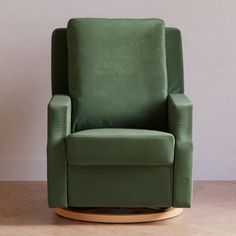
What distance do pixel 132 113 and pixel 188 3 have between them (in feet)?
3.23

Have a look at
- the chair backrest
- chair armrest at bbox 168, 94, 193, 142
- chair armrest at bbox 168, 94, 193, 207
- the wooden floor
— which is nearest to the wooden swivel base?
the wooden floor

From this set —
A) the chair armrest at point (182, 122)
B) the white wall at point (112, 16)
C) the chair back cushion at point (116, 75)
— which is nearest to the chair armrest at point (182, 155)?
the chair armrest at point (182, 122)

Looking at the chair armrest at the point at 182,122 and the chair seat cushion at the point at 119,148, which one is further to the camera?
the chair armrest at the point at 182,122

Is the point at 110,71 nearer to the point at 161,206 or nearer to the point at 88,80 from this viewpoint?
the point at 88,80

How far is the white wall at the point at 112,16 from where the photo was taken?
426cm

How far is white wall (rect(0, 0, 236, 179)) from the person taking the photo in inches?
168

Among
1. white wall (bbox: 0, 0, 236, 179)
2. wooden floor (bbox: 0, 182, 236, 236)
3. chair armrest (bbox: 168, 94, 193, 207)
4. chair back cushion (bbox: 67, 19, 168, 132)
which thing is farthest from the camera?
white wall (bbox: 0, 0, 236, 179)

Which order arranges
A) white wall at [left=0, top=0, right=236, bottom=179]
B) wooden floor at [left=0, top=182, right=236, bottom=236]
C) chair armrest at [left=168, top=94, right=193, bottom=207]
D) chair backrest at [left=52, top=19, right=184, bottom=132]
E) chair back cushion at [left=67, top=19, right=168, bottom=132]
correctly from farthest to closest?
white wall at [left=0, top=0, right=236, bottom=179]
chair backrest at [left=52, top=19, right=184, bottom=132]
chair back cushion at [left=67, top=19, right=168, bottom=132]
chair armrest at [left=168, top=94, right=193, bottom=207]
wooden floor at [left=0, top=182, right=236, bottom=236]

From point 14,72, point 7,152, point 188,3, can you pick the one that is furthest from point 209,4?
point 7,152

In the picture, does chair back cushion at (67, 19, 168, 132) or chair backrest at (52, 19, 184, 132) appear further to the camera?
chair backrest at (52, 19, 184, 132)

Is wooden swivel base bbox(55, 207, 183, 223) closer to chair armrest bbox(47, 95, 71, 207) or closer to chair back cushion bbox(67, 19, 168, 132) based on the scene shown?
chair armrest bbox(47, 95, 71, 207)

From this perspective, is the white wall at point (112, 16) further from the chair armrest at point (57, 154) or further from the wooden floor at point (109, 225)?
the chair armrest at point (57, 154)

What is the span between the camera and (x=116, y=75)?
374 centimetres

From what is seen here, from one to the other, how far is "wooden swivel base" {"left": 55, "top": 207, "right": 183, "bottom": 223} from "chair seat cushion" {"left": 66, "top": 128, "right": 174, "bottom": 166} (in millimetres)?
297
